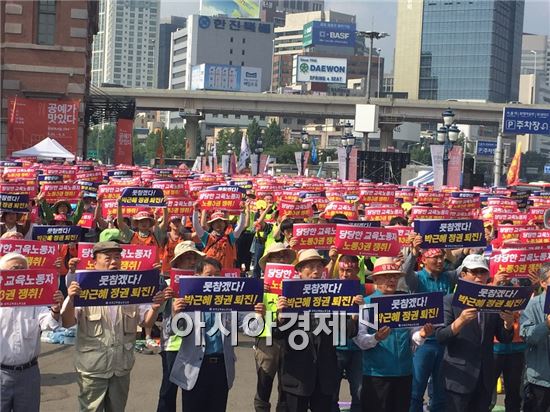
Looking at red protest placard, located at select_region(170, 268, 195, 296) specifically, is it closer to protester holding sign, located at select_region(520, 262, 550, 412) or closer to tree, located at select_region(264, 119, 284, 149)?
protester holding sign, located at select_region(520, 262, 550, 412)

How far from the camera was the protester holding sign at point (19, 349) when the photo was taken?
22.9 feet

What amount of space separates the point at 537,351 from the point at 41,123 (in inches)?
1316

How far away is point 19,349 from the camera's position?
6.98 meters

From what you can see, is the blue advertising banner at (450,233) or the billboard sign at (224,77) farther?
the billboard sign at (224,77)

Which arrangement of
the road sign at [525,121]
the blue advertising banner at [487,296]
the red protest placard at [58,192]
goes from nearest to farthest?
the blue advertising banner at [487,296] < the red protest placard at [58,192] < the road sign at [525,121]

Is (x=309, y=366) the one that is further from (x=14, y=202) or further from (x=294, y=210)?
(x=294, y=210)

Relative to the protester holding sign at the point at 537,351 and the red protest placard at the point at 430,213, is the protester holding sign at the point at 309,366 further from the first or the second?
the red protest placard at the point at 430,213

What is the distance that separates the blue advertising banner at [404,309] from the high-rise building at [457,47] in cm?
17858

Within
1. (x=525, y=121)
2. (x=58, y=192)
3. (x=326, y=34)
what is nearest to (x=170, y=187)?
(x=58, y=192)

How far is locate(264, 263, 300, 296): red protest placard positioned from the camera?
8078mm

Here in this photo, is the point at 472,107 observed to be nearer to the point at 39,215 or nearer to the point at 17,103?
the point at 17,103

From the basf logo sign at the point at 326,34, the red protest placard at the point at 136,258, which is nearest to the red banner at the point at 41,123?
the red protest placard at the point at 136,258

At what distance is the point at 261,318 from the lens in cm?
752

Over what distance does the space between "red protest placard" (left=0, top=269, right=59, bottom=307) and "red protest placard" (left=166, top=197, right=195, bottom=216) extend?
Result: 7810mm
